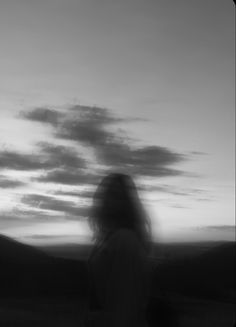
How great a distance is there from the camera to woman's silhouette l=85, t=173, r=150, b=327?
4.26 feet

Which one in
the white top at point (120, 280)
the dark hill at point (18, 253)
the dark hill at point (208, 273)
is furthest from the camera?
the dark hill at point (208, 273)

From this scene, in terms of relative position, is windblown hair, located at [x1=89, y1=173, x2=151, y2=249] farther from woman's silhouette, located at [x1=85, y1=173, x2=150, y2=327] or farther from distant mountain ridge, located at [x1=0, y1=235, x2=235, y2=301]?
distant mountain ridge, located at [x1=0, y1=235, x2=235, y2=301]

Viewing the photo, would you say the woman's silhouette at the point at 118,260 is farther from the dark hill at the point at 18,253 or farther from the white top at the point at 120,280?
the dark hill at the point at 18,253

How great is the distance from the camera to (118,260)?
4.35 ft

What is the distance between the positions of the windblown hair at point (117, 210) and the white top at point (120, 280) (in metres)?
0.03

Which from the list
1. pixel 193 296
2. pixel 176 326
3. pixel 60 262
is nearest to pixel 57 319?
pixel 60 262

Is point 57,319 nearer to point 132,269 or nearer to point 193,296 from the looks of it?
point 193,296

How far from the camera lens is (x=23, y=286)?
156 inches

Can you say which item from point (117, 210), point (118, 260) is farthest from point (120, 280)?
point (117, 210)

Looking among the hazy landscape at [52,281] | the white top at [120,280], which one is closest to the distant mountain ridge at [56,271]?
the hazy landscape at [52,281]

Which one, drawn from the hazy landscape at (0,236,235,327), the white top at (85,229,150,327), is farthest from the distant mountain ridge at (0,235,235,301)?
the white top at (85,229,150,327)

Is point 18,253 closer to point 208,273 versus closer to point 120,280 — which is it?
point 208,273

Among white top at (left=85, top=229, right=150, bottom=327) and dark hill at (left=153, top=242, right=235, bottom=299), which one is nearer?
white top at (left=85, top=229, right=150, bottom=327)

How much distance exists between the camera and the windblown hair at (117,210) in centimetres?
137
